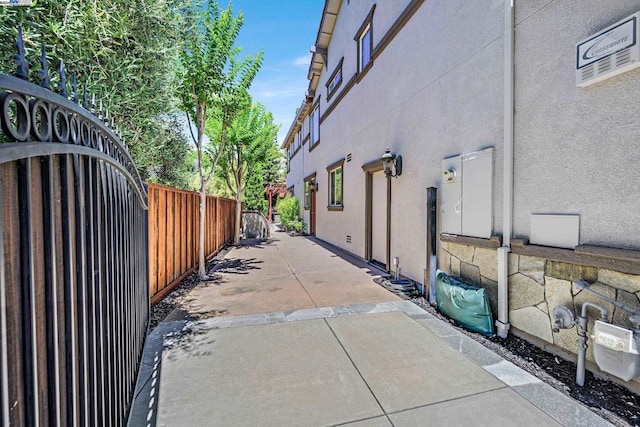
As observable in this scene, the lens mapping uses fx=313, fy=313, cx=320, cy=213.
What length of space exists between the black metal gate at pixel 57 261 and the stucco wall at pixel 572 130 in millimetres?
3462

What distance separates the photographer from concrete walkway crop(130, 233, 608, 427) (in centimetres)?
216

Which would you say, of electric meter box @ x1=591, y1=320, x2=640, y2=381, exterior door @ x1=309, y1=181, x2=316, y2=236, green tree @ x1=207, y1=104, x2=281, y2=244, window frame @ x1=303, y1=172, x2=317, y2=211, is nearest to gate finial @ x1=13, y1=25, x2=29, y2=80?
electric meter box @ x1=591, y1=320, x2=640, y2=381

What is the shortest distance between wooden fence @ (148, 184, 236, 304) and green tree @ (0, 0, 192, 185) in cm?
107

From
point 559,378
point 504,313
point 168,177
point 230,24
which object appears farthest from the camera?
point 168,177

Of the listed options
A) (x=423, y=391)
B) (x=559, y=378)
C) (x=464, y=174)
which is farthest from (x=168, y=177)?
(x=559, y=378)

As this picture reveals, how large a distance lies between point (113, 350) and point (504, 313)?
3.54m

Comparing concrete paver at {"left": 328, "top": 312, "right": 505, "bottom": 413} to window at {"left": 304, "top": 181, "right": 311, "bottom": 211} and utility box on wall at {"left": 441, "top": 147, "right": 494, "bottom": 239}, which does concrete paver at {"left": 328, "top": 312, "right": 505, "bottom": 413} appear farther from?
window at {"left": 304, "top": 181, "right": 311, "bottom": 211}

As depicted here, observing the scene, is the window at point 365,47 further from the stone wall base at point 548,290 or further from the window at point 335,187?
the stone wall base at point 548,290

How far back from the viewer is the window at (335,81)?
10.1 m

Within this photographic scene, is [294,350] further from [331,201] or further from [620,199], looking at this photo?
[331,201]

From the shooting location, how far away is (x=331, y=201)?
1114 centimetres

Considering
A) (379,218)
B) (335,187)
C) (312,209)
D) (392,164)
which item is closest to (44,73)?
(392,164)

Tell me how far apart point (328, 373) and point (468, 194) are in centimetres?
270

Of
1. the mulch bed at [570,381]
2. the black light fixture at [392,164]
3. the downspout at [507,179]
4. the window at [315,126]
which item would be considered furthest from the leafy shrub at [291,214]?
the mulch bed at [570,381]
